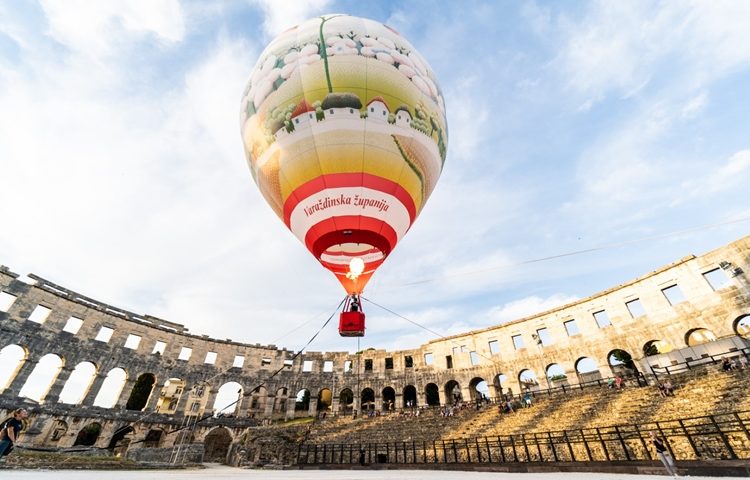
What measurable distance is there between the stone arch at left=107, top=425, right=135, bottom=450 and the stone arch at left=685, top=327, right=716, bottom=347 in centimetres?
4152

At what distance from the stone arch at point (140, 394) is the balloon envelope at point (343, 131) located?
1325 inches

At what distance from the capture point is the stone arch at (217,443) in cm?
2740

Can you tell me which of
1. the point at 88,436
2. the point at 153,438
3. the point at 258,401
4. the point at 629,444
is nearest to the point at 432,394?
the point at 258,401

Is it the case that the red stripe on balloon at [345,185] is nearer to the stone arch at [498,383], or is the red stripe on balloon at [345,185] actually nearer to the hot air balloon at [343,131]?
the hot air balloon at [343,131]

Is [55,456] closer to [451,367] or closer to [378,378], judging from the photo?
[378,378]

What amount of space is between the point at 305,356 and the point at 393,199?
29461 millimetres

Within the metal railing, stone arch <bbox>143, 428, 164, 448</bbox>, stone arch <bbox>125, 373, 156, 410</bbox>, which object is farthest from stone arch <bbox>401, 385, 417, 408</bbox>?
stone arch <bbox>125, 373, 156, 410</bbox>

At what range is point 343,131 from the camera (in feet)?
25.2

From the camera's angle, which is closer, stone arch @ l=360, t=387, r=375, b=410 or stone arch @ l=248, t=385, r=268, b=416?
stone arch @ l=248, t=385, r=268, b=416

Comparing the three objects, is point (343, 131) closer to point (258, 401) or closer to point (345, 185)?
point (345, 185)

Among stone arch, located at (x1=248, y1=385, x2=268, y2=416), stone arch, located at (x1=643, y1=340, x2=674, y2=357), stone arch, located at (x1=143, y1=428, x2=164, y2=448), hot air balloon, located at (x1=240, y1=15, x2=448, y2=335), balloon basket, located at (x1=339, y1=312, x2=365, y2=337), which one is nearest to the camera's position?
hot air balloon, located at (x1=240, y1=15, x2=448, y2=335)

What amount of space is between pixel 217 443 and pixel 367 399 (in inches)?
613

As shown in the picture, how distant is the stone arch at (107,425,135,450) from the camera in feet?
78.5

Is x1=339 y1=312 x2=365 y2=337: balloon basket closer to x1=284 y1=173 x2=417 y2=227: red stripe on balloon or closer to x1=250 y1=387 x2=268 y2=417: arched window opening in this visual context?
x1=284 y1=173 x2=417 y2=227: red stripe on balloon
